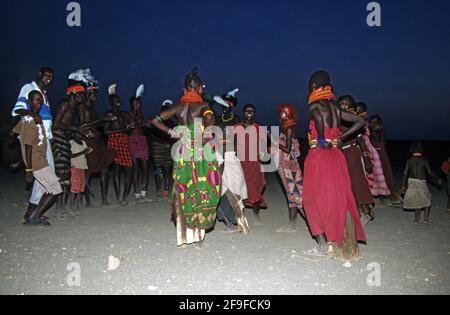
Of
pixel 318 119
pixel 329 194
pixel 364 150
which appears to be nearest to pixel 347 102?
pixel 364 150

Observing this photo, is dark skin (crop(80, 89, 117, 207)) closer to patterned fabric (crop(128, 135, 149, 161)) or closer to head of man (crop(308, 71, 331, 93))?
patterned fabric (crop(128, 135, 149, 161))

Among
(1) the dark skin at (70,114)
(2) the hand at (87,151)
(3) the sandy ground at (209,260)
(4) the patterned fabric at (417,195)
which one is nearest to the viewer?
(3) the sandy ground at (209,260)

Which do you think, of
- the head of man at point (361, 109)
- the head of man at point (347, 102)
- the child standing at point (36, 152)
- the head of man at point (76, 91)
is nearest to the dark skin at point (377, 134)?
the head of man at point (361, 109)

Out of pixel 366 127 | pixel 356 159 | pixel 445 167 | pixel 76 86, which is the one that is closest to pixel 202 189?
pixel 356 159

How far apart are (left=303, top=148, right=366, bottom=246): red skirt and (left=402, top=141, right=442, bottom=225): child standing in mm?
2421

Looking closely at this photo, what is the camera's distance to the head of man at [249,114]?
6023 millimetres

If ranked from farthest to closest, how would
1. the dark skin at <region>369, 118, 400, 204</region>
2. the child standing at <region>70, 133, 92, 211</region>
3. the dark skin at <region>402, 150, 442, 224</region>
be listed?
the dark skin at <region>369, 118, 400, 204</region>
the child standing at <region>70, 133, 92, 211</region>
the dark skin at <region>402, 150, 442, 224</region>

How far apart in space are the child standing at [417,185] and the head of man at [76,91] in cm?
593

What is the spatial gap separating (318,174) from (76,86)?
4.60 meters

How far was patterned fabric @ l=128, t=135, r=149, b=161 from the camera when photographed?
27.5ft

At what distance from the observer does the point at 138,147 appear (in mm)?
8445

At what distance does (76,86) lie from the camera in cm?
661

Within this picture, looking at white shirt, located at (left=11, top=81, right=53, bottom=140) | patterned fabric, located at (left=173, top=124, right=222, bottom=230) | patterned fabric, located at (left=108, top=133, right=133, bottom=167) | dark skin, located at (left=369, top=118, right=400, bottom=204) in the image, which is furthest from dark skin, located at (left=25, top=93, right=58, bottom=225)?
dark skin, located at (left=369, top=118, right=400, bottom=204)

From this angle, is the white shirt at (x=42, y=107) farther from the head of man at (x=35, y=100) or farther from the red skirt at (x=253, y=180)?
the red skirt at (x=253, y=180)
